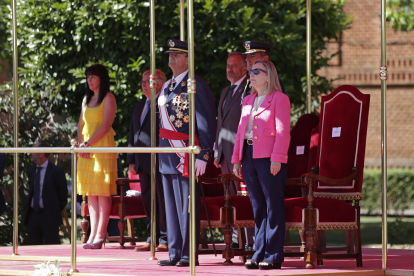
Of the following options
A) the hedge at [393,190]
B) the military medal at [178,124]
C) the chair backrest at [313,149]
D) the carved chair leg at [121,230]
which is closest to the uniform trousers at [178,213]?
the military medal at [178,124]

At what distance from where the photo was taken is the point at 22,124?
9.84 metres

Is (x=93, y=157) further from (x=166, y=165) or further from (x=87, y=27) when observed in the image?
(x=87, y=27)

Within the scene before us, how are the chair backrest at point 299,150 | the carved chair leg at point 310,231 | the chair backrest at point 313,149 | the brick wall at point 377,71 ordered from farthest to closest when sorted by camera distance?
the brick wall at point 377,71, the chair backrest at point 299,150, the chair backrest at point 313,149, the carved chair leg at point 310,231

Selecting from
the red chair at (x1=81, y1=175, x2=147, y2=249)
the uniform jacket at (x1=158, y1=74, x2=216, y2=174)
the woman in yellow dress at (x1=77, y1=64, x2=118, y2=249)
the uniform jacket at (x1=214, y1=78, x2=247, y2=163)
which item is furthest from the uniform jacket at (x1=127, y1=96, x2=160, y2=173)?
the uniform jacket at (x1=158, y1=74, x2=216, y2=174)

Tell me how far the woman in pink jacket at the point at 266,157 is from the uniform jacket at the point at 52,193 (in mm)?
3782

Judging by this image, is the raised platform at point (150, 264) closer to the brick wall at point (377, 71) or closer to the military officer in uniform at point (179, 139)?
the military officer in uniform at point (179, 139)

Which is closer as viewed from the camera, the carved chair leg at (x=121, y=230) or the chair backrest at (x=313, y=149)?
the chair backrest at (x=313, y=149)

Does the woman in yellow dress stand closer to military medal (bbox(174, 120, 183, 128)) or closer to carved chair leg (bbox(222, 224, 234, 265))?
military medal (bbox(174, 120, 183, 128))

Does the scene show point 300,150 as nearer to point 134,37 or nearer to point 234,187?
point 234,187

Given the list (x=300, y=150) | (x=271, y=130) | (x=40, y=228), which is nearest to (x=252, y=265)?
(x=271, y=130)

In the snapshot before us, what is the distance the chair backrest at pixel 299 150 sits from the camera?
6004 millimetres

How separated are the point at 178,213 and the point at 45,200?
3532mm

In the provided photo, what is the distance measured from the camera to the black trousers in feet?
26.9

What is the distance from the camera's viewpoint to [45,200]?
26.7ft
